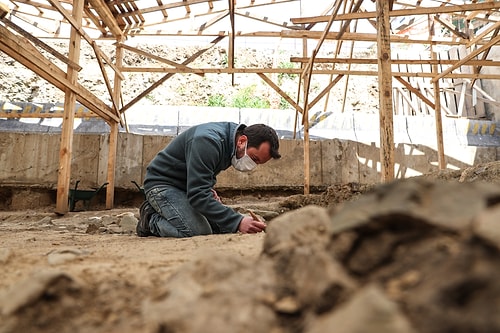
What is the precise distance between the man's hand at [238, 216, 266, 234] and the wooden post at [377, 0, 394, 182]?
149 centimetres

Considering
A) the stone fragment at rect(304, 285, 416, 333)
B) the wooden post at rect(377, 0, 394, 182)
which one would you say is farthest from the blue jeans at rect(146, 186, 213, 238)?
the stone fragment at rect(304, 285, 416, 333)

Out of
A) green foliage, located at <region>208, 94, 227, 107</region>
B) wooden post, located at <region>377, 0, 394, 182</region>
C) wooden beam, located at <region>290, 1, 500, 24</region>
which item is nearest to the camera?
wooden post, located at <region>377, 0, 394, 182</region>

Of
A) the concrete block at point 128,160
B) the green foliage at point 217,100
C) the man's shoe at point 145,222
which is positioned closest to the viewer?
the man's shoe at point 145,222

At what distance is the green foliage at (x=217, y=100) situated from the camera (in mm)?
15914

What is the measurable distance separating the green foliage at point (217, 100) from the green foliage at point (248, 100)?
0.49 m

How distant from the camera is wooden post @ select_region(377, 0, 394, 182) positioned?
3234mm

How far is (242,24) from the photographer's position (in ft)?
38.8

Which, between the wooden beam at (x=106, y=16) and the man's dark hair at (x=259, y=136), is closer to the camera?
the man's dark hair at (x=259, y=136)

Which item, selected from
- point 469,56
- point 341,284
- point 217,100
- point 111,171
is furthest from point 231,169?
point 217,100

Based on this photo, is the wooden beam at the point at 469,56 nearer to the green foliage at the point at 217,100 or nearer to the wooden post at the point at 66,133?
the wooden post at the point at 66,133

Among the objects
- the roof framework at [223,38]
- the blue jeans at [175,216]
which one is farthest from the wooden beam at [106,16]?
the blue jeans at [175,216]

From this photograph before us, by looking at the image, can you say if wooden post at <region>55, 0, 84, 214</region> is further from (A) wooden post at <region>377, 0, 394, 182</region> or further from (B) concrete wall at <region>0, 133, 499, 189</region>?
(A) wooden post at <region>377, 0, 394, 182</region>

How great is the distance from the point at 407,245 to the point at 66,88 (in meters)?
5.29

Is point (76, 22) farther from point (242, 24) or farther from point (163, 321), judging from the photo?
point (242, 24)
